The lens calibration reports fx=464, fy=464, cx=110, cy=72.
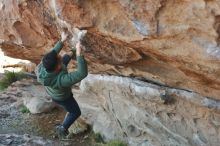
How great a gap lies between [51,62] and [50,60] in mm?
34

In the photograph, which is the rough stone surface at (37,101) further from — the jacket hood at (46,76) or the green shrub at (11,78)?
the jacket hood at (46,76)

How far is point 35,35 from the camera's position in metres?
9.38

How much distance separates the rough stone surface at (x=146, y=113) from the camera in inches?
282

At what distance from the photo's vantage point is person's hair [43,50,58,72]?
7066 mm

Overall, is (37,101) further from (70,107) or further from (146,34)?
(146,34)

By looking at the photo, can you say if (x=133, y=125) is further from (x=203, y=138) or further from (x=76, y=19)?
(x=76, y=19)

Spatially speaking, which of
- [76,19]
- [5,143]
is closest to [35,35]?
[5,143]

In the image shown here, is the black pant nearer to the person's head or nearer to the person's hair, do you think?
the person's head

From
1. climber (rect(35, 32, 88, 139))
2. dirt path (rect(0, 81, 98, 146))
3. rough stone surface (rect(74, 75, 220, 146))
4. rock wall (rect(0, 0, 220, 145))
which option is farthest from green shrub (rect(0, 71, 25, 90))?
climber (rect(35, 32, 88, 139))

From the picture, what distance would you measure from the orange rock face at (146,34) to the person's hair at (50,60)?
1.94 ft

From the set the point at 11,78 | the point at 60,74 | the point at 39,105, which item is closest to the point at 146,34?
the point at 60,74

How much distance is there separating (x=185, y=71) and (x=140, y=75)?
4.67ft

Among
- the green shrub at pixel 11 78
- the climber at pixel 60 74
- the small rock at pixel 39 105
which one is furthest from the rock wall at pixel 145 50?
the green shrub at pixel 11 78

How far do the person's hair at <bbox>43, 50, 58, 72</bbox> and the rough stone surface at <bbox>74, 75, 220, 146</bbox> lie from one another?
1489 mm
